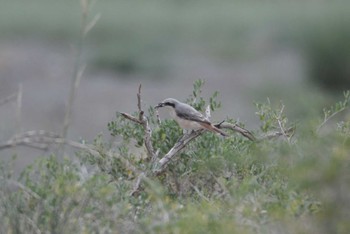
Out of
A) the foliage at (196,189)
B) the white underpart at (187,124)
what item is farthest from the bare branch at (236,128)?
the white underpart at (187,124)

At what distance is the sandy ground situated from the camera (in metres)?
17.7

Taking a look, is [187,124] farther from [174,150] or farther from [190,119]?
[174,150]

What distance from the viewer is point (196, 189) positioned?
459 cm

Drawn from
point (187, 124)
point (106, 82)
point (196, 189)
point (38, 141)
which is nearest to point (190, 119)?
point (187, 124)

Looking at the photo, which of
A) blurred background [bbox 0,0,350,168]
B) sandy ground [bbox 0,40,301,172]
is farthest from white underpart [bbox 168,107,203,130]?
blurred background [bbox 0,0,350,168]

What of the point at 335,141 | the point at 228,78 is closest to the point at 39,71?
the point at 228,78

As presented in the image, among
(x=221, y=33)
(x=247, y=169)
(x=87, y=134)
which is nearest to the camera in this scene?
(x=247, y=169)

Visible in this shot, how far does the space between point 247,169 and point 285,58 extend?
18147mm

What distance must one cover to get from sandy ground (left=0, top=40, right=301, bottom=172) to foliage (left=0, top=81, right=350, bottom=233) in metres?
10.2

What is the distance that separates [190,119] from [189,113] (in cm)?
7

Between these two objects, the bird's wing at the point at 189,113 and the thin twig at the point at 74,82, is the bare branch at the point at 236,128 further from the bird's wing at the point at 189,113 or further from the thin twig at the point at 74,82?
the thin twig at the point at 74,82

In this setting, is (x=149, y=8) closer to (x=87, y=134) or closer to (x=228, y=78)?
(x=228, y=78)

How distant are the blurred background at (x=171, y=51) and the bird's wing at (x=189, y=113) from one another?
11.7m

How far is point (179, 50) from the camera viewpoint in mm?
24062
